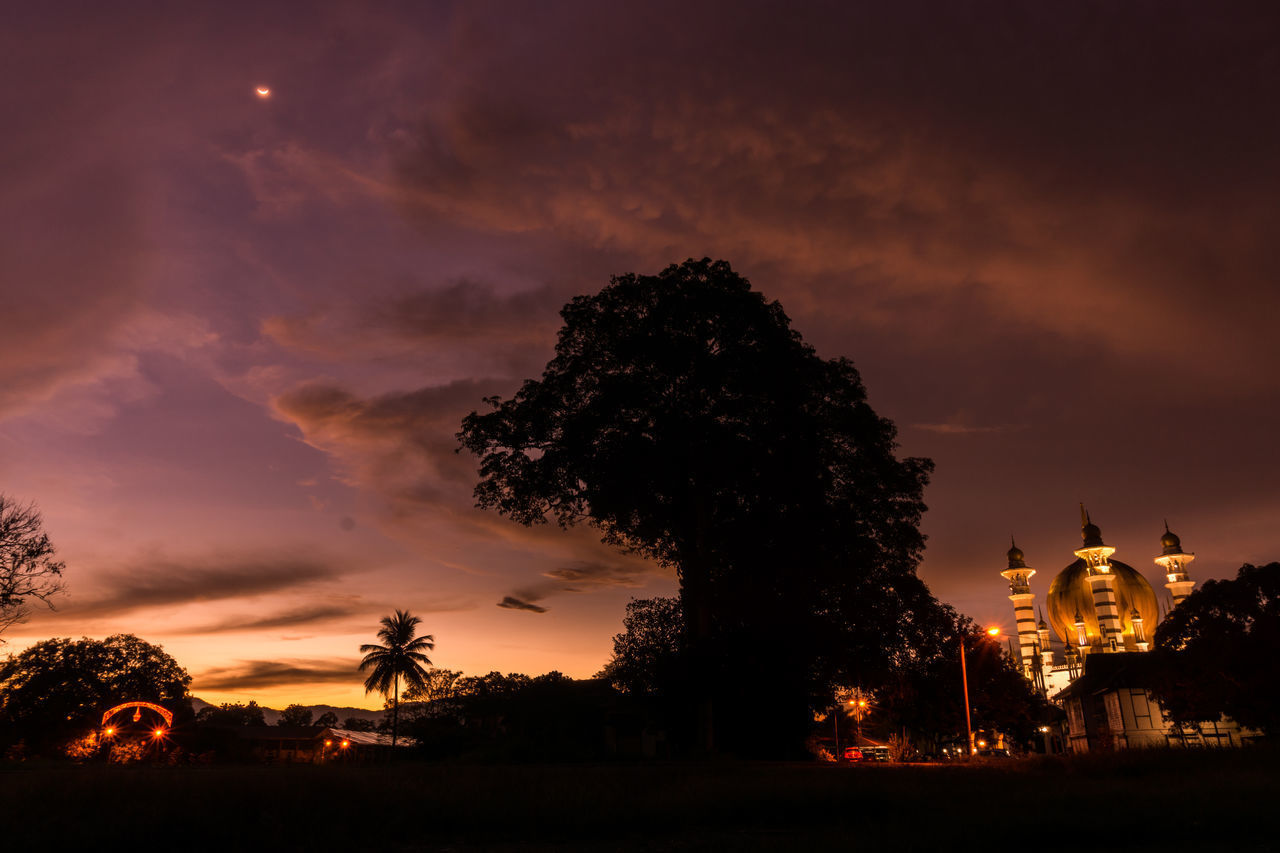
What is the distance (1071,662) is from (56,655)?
117523 millimetres

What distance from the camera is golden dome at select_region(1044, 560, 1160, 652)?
98500 mm

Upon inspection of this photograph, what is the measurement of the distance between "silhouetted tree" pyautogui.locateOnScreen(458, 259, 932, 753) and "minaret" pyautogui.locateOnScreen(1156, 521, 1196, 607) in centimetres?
9784

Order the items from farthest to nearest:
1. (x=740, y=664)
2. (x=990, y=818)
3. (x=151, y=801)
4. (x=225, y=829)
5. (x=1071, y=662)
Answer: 1. (x=1071, y=662)
2. (x=740, y=664)
3. (x=990, y=818)
4. (x=151, y=801)
5. (x=225, y=829)

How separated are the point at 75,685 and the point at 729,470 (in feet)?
259

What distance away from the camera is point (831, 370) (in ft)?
89.3

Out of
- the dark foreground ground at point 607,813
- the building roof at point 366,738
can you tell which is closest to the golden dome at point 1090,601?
the building roof at point 366,738

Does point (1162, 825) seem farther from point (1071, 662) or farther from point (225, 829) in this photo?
point (1071, 662)

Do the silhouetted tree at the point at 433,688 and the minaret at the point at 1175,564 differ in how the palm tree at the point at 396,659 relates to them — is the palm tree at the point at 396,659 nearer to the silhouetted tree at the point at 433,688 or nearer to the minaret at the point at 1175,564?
the silhouetted tree at the point at 433,688

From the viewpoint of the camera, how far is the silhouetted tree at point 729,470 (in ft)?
81.1

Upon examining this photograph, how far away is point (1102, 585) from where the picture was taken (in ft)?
324

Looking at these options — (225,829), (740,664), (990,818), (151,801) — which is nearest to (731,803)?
(990,818)

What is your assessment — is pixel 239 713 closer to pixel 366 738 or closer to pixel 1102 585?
pixel 366 738

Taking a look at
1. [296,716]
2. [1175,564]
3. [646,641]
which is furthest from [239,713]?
[1175,564]

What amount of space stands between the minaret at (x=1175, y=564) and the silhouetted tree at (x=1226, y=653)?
6224 cm
